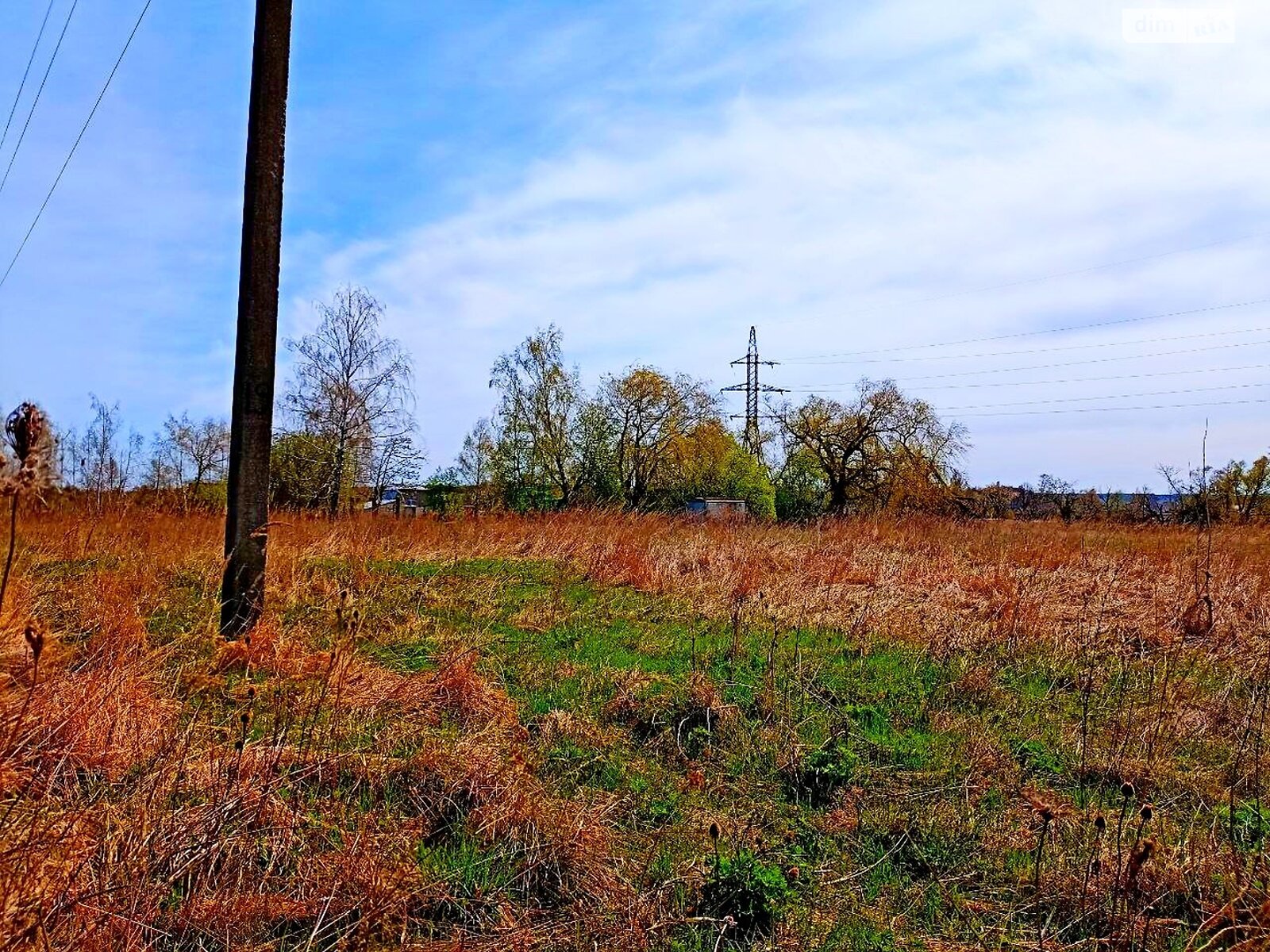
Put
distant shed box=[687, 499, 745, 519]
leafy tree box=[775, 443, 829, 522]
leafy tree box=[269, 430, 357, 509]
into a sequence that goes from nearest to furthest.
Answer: distant shed box=[687, 499, 745, 519] < leafy tree box=[269, 430, 357, 509] < leafy tree box=[775, 443, 829, 522]

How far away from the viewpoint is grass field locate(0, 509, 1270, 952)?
2.73 metres

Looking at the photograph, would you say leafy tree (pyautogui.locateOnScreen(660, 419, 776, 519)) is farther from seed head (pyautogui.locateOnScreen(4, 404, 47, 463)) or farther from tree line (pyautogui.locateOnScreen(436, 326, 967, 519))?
seed head (pyautogui.locateOnScreen(4, 404, 47, 463))

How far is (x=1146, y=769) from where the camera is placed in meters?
4.27

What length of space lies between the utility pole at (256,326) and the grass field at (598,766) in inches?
17.6

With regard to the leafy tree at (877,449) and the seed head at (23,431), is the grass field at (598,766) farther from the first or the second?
the leafy tree at (877,449)

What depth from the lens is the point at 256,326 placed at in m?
5.28

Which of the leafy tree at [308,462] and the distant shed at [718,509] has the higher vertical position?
the leafy tree at [308,462]

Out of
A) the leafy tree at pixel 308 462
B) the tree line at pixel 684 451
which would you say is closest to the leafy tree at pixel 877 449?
the tree line at pixel 684 451

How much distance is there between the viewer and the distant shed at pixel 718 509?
55.9ft

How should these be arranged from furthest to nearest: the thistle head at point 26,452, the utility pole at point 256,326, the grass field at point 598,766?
the utility pole at point 256,326
the grass field at point 598,766
the thistle head at point 26,452

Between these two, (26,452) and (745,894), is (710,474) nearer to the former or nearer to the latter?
(745,894)

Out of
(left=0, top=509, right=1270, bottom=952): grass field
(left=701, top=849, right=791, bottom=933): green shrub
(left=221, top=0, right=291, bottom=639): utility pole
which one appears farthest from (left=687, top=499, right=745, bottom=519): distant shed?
(left=701, top=849, right=791, bottom=933): green shrub

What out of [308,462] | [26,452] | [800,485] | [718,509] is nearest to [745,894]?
[26,452]

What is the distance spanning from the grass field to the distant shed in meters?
9.07
